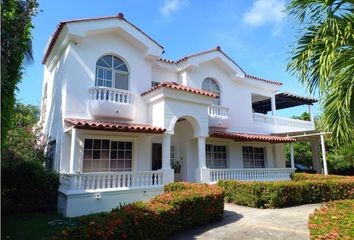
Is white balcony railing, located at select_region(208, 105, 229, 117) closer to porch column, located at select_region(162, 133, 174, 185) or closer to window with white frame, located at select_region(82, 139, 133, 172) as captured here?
porch column, located at select_region(162, 133, 174, 185)

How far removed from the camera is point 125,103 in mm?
14969

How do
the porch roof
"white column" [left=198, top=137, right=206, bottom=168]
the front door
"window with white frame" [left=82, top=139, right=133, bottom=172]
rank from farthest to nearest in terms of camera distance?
the porch roof
the front door
"white column" [left=198, top=137, right=206, bottom=168]
"window with white frame" [left=82, top=139, right=133, bottom=172]

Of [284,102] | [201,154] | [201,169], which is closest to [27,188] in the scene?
[201,169]

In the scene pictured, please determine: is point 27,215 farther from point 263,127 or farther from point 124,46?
point 263,127

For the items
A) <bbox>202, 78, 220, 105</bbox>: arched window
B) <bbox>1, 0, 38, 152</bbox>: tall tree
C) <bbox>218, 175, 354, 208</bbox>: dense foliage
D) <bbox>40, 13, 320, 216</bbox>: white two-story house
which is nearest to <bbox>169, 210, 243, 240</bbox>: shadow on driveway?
<bbox>218, 175, 354, 208</bbox>: dense foliage

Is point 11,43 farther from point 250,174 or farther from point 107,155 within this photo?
point 250,174

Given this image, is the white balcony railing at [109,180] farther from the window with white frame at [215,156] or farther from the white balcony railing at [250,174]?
the window with white frame at [215,156]

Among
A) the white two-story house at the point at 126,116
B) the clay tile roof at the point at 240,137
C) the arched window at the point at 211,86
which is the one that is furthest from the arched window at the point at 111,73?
the clay tile roof at the point at 240,137

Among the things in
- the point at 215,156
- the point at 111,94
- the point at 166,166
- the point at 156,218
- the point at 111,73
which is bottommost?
the point at 156,218

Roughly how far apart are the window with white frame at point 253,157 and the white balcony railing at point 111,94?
1055 centimetres

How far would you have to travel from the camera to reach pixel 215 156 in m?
19.5

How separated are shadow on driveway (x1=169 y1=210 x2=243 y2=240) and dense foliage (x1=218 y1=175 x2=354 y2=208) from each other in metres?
1.79

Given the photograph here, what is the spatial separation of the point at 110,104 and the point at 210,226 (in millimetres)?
8073

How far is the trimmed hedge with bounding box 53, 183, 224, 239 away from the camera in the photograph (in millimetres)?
5910
